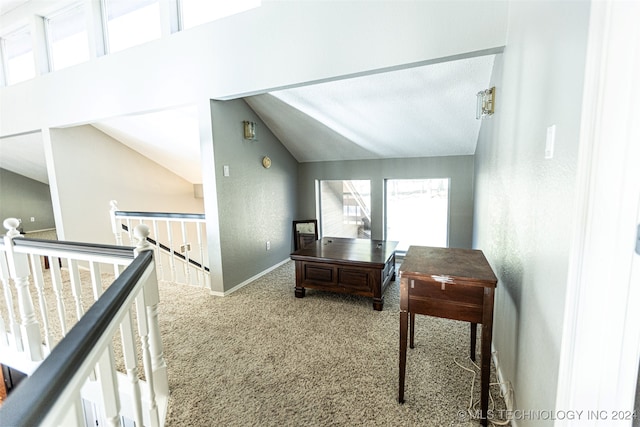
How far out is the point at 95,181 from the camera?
419 cm

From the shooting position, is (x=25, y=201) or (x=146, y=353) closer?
Answer: (x=146, y=353)

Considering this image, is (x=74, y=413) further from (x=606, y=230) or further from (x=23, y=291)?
(x=23, y=291)

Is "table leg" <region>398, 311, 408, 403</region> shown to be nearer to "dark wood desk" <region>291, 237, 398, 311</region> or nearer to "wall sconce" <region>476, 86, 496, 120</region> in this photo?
"dark wood desk" <region>291, 237, 398, 311</region>

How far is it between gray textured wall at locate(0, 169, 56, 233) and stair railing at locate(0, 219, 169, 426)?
544 centimetres

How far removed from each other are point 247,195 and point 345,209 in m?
2.03

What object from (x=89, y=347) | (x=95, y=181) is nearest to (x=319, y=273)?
(x=89, y=347)

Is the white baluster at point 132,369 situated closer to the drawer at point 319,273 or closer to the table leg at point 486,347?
the table leg at point 486,347

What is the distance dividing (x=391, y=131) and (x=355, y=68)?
4.45 ft

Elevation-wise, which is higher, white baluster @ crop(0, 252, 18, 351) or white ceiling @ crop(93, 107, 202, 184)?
white ceiling @ crop(93, 107, 202, 184)

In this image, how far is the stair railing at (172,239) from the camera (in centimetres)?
317

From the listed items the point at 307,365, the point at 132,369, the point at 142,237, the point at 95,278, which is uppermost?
the point at 142,237

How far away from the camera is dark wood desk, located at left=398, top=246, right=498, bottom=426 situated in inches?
52.0

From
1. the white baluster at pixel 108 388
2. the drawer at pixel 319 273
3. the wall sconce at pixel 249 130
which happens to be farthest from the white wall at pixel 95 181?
the white baluster at pixel 108 388

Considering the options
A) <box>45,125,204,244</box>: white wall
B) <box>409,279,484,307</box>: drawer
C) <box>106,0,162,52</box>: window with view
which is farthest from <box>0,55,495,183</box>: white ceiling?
<box>409,279,484,307</box>: drawer
